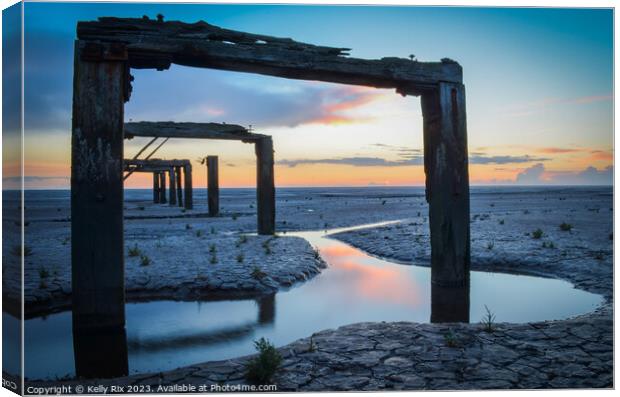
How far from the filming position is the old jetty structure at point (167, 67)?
4.28 metres

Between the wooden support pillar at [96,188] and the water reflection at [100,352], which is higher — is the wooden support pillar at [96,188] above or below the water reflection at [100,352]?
above

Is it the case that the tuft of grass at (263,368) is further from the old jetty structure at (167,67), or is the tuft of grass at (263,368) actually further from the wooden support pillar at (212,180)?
the wooden support pillar at (212,180)

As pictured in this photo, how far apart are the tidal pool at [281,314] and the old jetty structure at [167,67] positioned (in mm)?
395

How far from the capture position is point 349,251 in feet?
34.1

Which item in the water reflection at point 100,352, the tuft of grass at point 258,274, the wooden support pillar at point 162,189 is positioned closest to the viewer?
the water reflection at point 100,352

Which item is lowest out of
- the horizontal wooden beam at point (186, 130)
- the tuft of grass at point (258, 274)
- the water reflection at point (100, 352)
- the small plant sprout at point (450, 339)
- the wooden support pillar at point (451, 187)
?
the water reflection at point (100, 352)

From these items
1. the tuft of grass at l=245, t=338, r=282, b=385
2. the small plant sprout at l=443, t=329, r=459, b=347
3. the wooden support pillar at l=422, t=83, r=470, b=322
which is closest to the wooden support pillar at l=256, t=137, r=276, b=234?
the wooden support pillar at l=422, t=83, r=470, b=322

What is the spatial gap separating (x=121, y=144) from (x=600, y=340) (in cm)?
469

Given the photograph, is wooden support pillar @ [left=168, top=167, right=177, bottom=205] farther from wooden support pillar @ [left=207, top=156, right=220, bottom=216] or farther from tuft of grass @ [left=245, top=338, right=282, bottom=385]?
tuft of grass @ [left=245, top=338, right=282, bottom=385]

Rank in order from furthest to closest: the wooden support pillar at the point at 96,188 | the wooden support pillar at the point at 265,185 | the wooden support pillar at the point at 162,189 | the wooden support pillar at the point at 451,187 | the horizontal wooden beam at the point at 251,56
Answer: the wooden support pillar at the point at 162,189 < the wooden support pillar at the point at 265,185 < the wooden support pillar at the point at 451,187 < the horizontal wooden beam at the point at 251,56 < the wooden support pillar at the point at 96,188

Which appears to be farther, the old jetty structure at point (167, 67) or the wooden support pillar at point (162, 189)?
the wooden support pillar at point (162, 189)

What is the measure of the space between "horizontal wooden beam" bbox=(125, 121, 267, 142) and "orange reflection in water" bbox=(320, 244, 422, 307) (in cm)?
434

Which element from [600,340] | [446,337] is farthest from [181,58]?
[600,340]

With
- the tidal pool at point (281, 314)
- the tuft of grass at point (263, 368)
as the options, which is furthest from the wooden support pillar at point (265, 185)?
the tuft of grass at point (263, 368)
